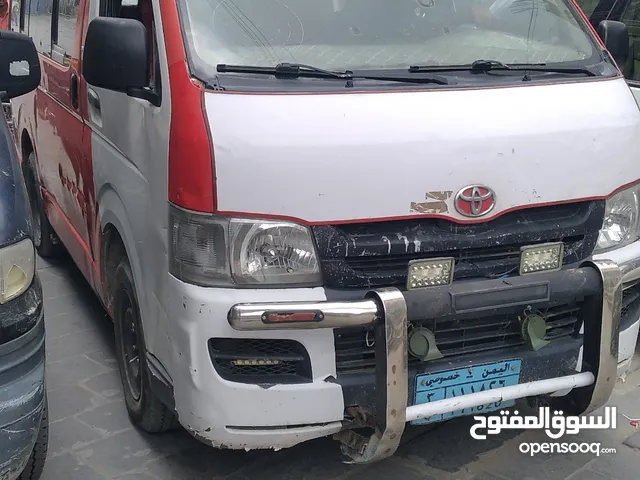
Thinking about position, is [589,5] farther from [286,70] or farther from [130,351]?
[130,351]

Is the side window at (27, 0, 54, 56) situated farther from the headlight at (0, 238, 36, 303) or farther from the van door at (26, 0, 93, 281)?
the headlight at (0, 238, 36, 303)

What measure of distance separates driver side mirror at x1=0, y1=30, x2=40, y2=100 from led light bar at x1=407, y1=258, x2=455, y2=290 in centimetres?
160

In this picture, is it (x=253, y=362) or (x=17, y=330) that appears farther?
(x=253, y=362)

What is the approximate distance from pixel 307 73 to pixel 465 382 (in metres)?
1.23

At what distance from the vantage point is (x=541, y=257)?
283cm

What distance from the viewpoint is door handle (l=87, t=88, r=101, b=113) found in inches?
143

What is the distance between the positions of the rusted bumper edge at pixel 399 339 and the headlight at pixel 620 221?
0.77ft

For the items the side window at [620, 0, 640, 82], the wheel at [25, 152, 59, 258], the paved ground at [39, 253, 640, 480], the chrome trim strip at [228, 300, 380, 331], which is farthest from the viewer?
the wheel at [25, 152, 59, 258]

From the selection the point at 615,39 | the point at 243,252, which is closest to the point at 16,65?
the point at 243,252

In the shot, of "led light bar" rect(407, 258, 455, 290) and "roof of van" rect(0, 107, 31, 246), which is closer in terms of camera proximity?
"roof of van" rect(0, 107, 31, 246)

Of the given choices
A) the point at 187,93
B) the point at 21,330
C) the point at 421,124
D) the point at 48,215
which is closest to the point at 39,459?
the point at 21,330

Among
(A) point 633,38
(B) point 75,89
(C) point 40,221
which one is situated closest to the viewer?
(B) point 75,89

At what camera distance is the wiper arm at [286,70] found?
2768 mm

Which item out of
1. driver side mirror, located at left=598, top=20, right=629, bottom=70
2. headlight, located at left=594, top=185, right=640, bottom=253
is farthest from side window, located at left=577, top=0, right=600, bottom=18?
headlight, located at left=594, top=185, right=640, bottom=253
